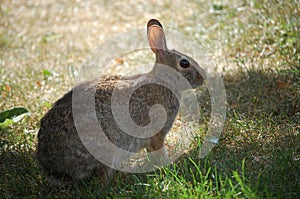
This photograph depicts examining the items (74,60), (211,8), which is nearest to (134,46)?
(74,60)

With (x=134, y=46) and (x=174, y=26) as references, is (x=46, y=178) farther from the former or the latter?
(x=174, y=26)

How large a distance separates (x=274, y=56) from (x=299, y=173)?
260 cm

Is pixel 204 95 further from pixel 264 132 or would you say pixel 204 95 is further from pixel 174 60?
pixel 264 132

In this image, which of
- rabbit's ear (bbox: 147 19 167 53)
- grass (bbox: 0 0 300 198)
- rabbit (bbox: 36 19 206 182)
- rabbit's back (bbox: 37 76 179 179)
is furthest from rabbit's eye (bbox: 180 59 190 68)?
grass (bbox: 0 0 300 198)

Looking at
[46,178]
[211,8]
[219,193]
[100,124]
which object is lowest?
[46,178]

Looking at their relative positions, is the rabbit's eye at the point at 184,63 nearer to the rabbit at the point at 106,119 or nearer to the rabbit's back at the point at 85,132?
the rabbit at the point at 106,119

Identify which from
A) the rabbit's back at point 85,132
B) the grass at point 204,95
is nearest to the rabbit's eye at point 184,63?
the rabbit's back at point 85,132

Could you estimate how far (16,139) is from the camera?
412 cm

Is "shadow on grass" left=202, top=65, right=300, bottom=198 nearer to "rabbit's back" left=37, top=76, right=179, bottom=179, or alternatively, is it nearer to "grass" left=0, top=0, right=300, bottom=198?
"grass" left=0, top=0, right=300, bottom=198

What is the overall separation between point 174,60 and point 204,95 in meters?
0.92

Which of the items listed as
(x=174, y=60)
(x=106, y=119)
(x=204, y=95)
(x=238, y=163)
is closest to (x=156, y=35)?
(x=174, y=60)

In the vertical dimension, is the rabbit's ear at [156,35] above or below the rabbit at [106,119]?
above

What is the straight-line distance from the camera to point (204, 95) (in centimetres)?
479

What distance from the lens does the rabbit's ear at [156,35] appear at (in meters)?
3.80
